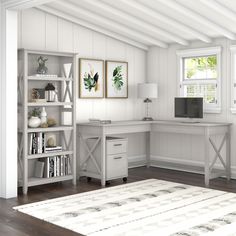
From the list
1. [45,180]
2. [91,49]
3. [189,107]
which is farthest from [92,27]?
[45,180]

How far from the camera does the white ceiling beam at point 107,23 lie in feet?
19.8

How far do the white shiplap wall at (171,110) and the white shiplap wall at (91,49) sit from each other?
0.88 ft

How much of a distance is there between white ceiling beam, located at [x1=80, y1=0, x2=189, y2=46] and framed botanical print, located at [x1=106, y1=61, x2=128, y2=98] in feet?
2.59

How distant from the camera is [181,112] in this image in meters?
7.05

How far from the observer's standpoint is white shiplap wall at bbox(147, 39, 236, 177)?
6.90 metres

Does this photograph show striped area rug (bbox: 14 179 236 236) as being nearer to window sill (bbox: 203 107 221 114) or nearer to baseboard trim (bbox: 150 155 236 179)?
baseboard trim (bbox: 150 155 236 179)

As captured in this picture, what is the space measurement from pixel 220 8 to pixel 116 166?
8.89ft

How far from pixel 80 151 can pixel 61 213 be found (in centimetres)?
226

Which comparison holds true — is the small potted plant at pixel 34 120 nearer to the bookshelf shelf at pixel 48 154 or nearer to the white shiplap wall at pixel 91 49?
the bookshelf shelf at pixel 48 154

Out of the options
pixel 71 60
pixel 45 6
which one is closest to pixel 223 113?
pixel 71 60

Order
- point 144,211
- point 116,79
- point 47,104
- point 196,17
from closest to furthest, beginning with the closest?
point 144,211 → point 196,17 → point 47,104 → point 116,79

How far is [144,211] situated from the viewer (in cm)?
476

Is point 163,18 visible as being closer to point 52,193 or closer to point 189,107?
point 189,107

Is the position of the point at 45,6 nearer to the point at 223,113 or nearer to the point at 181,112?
the point at 181,112
